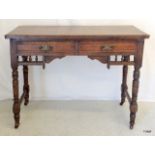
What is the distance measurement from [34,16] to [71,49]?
2.58ft

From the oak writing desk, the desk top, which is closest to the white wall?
the desk top

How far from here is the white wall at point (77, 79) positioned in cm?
273

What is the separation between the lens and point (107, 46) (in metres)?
→ 2.03

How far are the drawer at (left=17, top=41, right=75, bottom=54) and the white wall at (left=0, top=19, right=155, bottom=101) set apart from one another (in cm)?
69

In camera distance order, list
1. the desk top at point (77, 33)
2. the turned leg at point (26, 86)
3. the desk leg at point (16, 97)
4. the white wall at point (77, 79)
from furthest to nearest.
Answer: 1. the white wall at point (77, 79)
2. the turned leg at point (26, 86)
3. the desk leg at point (16, 97)
4. the desk top at point (77, 33)

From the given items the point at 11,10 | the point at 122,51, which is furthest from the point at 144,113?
the point at 11,10

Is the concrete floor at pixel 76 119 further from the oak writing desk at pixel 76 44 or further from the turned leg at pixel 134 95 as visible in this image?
the oak writing desk at pixel 76 44

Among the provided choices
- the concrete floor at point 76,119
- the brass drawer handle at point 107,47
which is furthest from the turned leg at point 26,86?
the brass drawer handle at point 107,47

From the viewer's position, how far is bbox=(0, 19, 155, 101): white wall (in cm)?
273

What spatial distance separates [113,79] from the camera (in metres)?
2.79

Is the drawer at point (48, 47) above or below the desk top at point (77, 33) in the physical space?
below

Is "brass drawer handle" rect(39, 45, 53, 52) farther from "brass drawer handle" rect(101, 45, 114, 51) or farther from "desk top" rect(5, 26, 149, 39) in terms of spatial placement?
"brass drawer handle" rect(101, 45, 114, 51)

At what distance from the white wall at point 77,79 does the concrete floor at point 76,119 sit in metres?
0.10

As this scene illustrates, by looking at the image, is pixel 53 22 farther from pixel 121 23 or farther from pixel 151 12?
pixel 151 12
